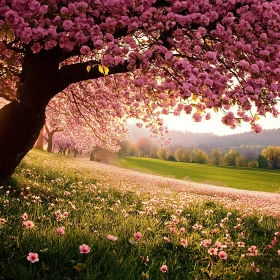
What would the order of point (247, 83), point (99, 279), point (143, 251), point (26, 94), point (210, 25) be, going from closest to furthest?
point (99, 279)
point (143, 251)
point (247, 83)
point (210, 25)
point (26, 94)

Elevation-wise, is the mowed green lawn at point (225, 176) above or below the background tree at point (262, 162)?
below

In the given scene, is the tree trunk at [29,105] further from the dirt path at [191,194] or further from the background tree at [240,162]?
the background tree at [240,162]

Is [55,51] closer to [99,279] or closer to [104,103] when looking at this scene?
[104,103]

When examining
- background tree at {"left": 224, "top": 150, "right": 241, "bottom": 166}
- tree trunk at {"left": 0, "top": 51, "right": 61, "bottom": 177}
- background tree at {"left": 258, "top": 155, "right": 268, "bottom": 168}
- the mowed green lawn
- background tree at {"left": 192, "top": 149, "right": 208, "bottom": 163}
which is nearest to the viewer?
tree trunk at {"left": 0, "top": 51, "right": 61, "bottom": 177}

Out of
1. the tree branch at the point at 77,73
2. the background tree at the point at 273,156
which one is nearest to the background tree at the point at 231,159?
the background tree at the point at 273,156

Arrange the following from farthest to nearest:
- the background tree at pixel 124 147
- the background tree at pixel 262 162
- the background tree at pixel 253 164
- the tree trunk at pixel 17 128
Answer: the background tree at pixel 124 147, the background tree at pixel 262 162, the background tree at pixel 253 164, the tree trunk at pixel 17 128

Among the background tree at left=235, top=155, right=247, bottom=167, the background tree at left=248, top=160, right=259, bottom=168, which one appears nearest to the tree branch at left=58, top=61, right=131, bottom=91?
the background tree at left=248, top=160, right=259, bottom=168

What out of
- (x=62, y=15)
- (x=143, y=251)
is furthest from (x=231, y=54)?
(x=143, y=251)

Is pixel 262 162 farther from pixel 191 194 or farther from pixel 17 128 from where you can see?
pixel 17 128

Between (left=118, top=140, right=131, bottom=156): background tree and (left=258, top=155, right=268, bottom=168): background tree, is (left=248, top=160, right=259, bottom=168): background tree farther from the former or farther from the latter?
(left=118, top=140, right=131, bottom=156): background tree

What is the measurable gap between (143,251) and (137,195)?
7322 mm

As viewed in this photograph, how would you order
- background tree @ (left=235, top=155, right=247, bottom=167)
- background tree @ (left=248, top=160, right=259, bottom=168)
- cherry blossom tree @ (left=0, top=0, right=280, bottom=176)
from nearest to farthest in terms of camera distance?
cherry blossom tree @ (left=0, top=0, right=280, bottom=176)
background tree @ (left=248, top=160, right=259, bottom=168)
background tree @ (left=235, top=155, right=247, bottom=167)

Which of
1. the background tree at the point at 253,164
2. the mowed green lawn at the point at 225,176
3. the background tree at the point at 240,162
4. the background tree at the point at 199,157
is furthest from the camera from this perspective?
the background tree at the point at 199,157

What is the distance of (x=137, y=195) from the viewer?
12.7 m
